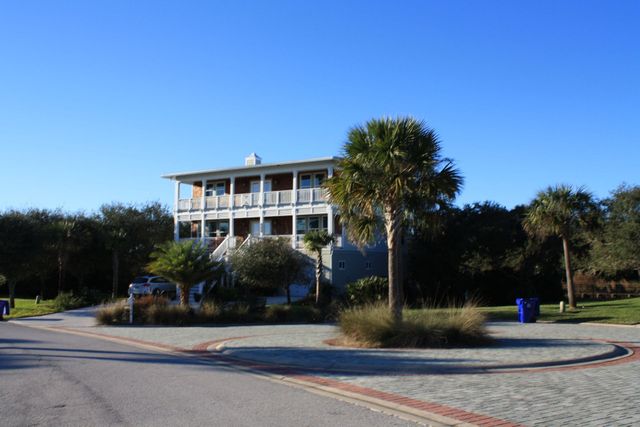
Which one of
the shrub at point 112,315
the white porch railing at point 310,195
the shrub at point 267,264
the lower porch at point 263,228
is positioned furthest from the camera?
the white porch railing at point 310,195

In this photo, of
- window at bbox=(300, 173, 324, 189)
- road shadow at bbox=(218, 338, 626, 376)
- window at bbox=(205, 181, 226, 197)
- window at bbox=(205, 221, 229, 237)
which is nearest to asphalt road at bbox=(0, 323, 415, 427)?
road shadow at bbox=(218, 338, 626, 376)

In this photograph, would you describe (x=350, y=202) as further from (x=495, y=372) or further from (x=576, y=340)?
(x=495, y=372)

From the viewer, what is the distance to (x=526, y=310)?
882 inches

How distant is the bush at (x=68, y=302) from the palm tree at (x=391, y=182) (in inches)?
786

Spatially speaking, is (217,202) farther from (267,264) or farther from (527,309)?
(527,309)

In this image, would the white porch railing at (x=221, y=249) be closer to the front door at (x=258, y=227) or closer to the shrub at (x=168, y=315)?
the front door at (x=258, y=227)

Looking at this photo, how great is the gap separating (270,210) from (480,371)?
1090 inches

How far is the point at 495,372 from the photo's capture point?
1067cm

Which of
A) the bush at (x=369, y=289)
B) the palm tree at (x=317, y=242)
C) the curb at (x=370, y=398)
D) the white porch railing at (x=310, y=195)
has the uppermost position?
the white porch railing at (x=310, y=195)

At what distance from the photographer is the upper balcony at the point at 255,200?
120 feet

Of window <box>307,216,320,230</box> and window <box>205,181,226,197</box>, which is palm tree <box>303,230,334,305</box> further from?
window <box>205,181,226,197</box>

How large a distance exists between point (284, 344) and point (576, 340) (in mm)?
7581

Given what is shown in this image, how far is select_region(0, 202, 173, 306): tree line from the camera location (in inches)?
1286

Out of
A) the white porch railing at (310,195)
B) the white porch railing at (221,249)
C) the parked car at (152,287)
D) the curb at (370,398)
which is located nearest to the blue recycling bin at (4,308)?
the parked car at (152,287)
